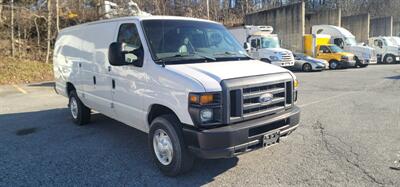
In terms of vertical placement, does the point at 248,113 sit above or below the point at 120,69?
below

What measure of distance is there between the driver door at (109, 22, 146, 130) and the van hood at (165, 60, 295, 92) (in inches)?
29.9

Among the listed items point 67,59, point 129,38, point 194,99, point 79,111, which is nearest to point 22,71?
point 67,59

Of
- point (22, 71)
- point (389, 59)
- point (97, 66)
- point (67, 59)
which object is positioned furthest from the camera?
point (389, 59)

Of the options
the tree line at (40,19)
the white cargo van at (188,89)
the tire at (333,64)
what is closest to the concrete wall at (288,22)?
the tire at (333,64)

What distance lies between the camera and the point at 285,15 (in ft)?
96.5

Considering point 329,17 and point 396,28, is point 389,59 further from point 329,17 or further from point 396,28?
point 396,28

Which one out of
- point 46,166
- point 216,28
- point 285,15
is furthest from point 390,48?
point 46,166

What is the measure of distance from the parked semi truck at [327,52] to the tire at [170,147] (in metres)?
21.3

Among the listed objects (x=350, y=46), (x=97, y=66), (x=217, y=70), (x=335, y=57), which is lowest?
(x=217, y=70)

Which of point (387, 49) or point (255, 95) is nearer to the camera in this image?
point (255, 95)

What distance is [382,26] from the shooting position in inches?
1720

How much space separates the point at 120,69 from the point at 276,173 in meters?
2.88

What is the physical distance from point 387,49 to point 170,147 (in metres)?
29.5

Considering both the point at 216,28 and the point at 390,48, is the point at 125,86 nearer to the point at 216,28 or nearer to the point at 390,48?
the point at 216,28
